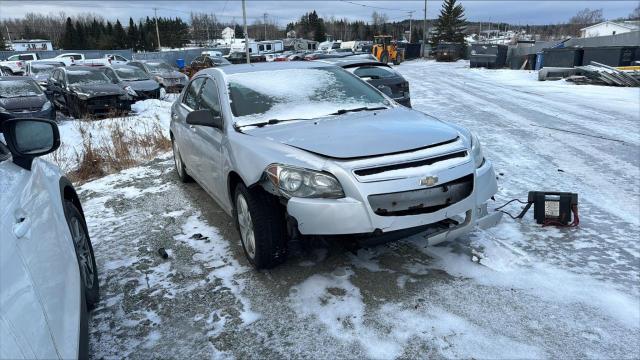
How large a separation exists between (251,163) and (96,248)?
7.02 ft

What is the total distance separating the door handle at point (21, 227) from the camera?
Result: 1756 mm

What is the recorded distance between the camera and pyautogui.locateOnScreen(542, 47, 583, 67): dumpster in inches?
875

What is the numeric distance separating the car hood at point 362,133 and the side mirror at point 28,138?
150 cm

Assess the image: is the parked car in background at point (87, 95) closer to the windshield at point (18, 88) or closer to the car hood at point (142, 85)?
the windshield at point (18, 88)

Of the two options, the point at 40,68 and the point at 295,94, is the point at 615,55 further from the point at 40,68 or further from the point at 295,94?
the point at 40,68

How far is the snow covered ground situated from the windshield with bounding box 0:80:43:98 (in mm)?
9852

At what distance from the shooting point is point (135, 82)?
1755cm

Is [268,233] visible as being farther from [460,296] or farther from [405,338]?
[460,296]

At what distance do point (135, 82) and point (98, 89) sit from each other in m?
3.18

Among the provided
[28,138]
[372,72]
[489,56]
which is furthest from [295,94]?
[489,56]

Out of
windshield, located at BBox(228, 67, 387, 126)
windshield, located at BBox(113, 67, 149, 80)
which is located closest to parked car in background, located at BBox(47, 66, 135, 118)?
windshield, located at BBox(113, 67, 149, 80)

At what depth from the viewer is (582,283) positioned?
3432 mm

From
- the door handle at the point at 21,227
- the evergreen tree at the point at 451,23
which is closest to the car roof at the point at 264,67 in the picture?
the door handle at the point at 21,227

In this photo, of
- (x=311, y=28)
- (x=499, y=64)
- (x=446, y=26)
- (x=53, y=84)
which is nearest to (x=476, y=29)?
(x=311, y=28)
